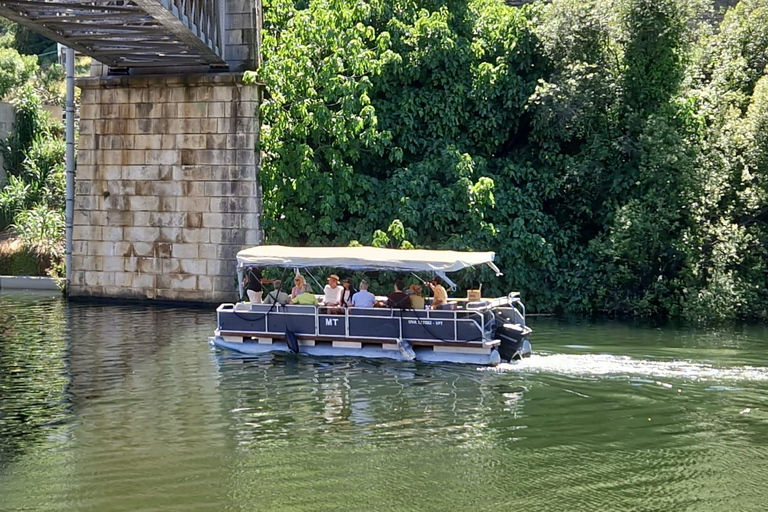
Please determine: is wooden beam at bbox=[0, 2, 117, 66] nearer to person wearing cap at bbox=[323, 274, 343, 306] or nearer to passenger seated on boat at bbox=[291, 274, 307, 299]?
passenger seated on boat at bbox=[291, 274, 307, 299]

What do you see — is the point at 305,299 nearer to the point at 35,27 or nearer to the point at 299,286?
A: the point at 299,286

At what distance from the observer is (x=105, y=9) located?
18.7m

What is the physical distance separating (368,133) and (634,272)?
7.80 metres

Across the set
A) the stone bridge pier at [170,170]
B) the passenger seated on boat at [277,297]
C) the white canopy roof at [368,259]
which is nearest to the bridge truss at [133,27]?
the stone bridge pier at [170,170]

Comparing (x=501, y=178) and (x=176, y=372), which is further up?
(x=501, y=178)

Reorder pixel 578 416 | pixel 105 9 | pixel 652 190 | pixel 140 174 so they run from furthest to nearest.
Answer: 1. pixel 140 174
2. pixel 652 190
3. pixel 105 9
4. pixel 578 416

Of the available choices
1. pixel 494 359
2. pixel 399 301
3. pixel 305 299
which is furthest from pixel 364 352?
pixel 494 359

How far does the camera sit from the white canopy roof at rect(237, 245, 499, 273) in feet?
61.4

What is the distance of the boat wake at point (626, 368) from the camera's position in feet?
53.6

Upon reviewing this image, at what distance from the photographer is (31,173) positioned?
3497 centimetres

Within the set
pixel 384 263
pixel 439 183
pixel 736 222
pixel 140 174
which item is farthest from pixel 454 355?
pixel 140 174

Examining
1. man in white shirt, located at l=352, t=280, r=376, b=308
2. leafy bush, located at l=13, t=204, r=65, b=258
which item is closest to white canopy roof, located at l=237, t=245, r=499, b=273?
man in white shirt, located at l=352, t=280, r=376, b=308

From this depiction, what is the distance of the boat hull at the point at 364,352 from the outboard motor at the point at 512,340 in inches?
9.1

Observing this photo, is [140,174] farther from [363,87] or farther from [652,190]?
[652,190]
